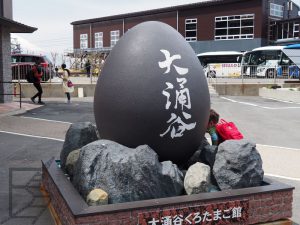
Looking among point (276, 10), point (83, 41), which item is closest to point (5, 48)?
point (276, 10)

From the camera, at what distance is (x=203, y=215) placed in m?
4.20

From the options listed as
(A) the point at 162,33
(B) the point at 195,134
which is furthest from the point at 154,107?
(A) the point at 162,33

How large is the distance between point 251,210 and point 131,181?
1389 mm

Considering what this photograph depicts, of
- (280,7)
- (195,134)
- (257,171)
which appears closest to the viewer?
(257,171)

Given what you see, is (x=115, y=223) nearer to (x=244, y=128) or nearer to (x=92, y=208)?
(x=92, y=208)

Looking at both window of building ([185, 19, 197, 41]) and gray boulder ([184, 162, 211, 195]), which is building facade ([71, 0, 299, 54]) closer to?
window of building ([185, 19, 197, 41])

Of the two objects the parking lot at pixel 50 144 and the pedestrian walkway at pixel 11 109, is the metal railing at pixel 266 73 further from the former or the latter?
the pedestrian walkway at pixel 11 109

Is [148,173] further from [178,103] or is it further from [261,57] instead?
[261,57]

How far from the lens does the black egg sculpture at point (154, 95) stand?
4848mm

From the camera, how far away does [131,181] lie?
14.2 feet

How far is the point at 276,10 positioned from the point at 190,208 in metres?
44.7

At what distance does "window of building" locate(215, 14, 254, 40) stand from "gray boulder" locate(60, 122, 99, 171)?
1553 inches

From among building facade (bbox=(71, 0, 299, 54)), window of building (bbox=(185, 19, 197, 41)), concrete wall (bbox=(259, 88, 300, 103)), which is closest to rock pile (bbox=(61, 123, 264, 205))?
concrete wall (bbox=(259, 88, 300, 103))

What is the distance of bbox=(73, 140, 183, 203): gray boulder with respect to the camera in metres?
4.32
